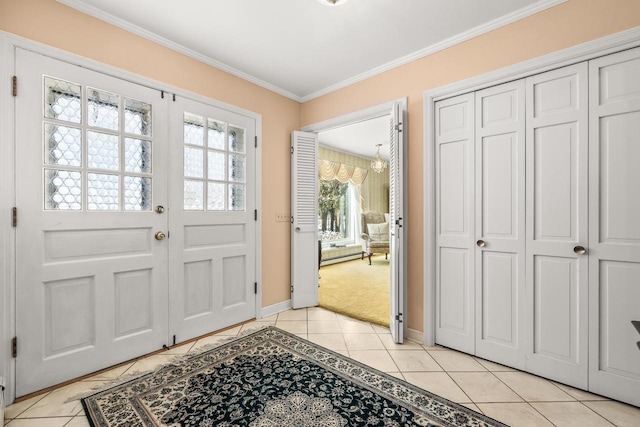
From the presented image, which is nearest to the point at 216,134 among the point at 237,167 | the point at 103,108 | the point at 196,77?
the point at 237,167

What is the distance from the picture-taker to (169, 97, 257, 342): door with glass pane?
2.53 metres

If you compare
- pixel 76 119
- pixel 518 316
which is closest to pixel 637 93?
pixel 518 316

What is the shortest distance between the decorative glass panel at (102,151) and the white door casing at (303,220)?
1.81 meters

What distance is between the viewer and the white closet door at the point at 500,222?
2131 mm

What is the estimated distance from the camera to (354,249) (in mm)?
7234

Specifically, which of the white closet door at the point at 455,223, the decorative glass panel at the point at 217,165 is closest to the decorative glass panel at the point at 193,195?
the decorative glass panel at the point at 217,165

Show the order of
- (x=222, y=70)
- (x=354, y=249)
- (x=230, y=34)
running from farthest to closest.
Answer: (x=354, y=249), (x=222, y=70), (x=230, y=34)

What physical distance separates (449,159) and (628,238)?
1223mm

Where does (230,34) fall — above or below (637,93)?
above

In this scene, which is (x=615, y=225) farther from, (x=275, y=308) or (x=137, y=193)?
(x=137, y=193)

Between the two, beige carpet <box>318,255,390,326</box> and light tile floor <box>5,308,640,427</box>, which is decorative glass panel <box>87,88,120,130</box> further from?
beige carpet <box>318,255,390,326</box>

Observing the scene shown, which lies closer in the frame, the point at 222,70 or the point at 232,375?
the point at 232,375

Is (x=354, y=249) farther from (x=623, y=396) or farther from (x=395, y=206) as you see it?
(x=623, y=396)

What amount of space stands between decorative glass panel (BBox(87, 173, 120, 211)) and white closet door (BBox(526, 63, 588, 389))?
3081mm
